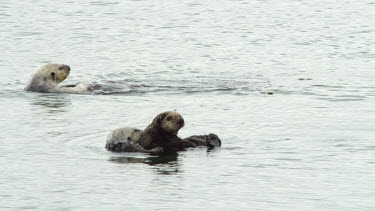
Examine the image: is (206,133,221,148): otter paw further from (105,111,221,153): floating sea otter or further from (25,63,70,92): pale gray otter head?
(25,63,70,92): pale gray otter head

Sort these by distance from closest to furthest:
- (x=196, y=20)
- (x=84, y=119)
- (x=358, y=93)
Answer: (x=84, y=119) → (x=358, y=93) → (x=196, y=20)

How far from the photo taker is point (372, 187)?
9.38m

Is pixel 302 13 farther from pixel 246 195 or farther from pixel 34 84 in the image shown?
pixel 246 195

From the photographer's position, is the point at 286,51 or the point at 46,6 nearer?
the point at 286,51

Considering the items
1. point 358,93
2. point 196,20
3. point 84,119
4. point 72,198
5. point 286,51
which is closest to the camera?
point 72,198

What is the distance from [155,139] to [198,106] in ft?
11.9

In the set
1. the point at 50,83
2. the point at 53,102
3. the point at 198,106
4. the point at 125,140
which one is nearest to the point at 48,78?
the point at 50,83

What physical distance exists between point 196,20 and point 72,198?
18814 millimetres

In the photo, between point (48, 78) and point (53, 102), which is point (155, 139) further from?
point (48, 78)

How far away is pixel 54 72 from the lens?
1652cm

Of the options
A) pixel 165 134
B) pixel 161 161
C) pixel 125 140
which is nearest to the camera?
pixel 161 161

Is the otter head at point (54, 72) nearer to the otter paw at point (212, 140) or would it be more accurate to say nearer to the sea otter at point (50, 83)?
the sea otter at point (50, 83)

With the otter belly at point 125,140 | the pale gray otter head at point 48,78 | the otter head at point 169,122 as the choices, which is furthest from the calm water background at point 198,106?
the otter head at point 169,122

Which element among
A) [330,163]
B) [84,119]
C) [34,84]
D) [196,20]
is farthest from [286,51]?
[330,163]
